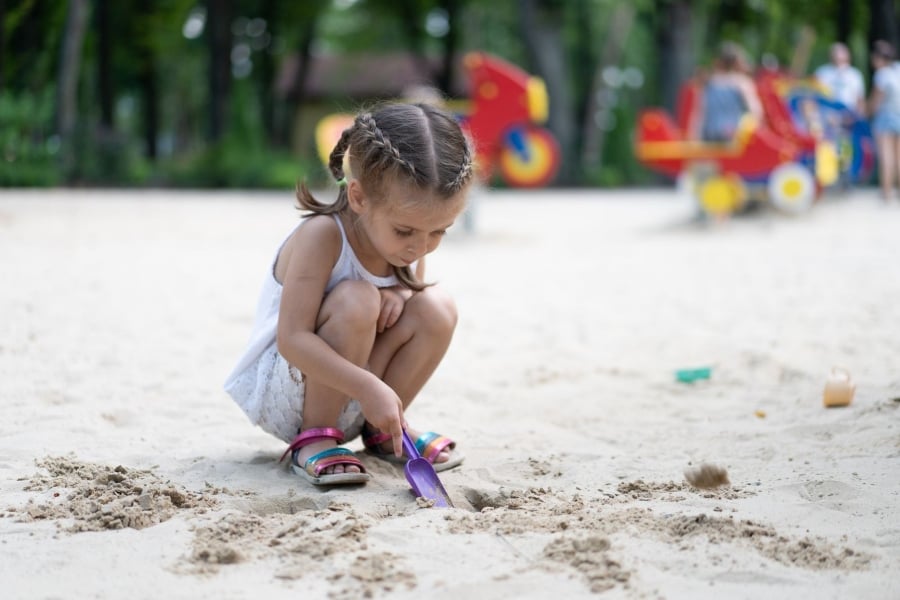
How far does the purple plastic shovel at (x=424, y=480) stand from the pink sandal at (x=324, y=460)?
12 centimetres

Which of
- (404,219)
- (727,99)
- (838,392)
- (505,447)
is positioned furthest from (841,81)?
(404,219)

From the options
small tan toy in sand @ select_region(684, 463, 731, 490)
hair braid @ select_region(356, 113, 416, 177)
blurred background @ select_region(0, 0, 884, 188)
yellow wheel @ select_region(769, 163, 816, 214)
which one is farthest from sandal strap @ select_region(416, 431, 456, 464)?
yellow wheel @ select_region(769, 163, 816, 214)

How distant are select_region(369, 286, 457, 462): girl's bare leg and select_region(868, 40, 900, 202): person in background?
824cm

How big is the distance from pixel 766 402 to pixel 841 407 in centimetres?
24

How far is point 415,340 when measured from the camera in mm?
2436

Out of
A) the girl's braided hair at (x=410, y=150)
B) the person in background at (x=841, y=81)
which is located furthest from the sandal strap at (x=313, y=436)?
the person in background at (x=841, y=81)

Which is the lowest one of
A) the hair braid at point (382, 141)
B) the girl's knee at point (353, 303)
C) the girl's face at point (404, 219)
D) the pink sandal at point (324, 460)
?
the pink sandal at point (324, 460)

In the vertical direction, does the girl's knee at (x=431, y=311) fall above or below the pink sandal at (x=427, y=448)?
above

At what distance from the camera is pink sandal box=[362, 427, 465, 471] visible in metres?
2.45

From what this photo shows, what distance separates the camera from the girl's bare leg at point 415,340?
2.42 m

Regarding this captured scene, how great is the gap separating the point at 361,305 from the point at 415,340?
0.21 metres

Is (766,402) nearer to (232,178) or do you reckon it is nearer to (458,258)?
(458,258)

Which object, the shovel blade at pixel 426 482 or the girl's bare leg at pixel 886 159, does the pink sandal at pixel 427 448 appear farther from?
the girl's bare leg at pixel 886 159

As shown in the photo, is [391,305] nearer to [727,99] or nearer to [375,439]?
[375,439]
